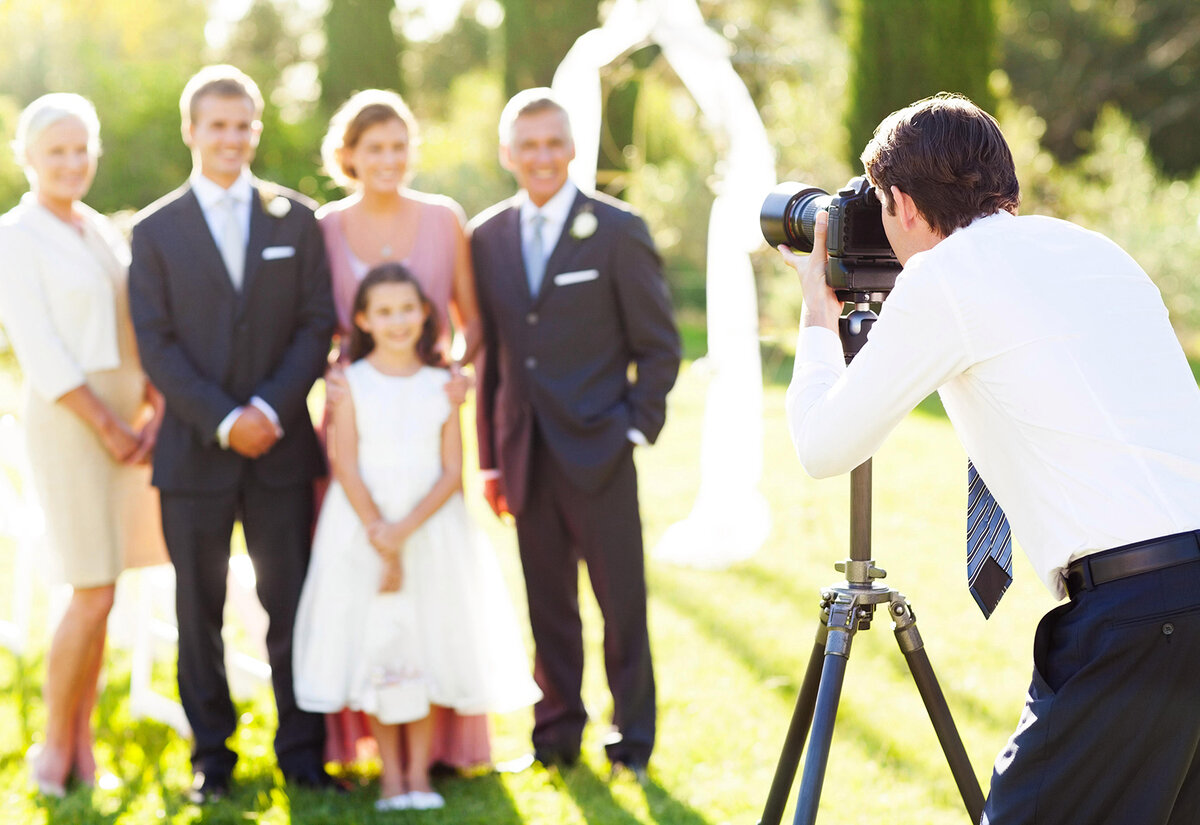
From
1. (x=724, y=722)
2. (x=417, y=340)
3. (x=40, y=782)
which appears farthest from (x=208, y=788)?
(x=724, y=722)

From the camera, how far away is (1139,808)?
2023 mm

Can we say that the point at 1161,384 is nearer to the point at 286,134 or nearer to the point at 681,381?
the point at 681,381

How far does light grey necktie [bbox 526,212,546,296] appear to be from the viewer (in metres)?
4.20

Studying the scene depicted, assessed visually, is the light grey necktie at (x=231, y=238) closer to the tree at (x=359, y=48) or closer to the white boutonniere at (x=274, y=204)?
the white boutonniere at (x=274, y=204)

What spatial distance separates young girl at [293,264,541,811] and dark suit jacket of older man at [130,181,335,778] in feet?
0.42

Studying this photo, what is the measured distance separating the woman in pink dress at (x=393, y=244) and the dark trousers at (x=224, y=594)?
Answer: 0.18 m

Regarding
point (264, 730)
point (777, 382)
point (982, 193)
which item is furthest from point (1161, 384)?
point (777, 382)

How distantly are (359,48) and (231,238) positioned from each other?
16.8m

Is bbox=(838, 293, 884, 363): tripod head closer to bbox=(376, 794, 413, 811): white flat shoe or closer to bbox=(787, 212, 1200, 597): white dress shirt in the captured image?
bbox=(787, 212, 1200, 597): white dress shirt

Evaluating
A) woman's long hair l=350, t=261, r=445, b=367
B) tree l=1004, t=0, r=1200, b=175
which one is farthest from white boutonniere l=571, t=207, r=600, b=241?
tree l=1004, t=0, r=1200, b=175

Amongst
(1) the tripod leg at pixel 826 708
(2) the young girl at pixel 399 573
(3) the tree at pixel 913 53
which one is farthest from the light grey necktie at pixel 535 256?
(3) the tree at pixel 913 53

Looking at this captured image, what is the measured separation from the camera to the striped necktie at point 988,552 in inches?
94.2

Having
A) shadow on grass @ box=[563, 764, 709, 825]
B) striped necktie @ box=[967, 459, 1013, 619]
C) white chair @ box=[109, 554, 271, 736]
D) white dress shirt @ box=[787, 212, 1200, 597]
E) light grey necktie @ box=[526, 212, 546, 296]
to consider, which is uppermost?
light grey necktie @ box=[526, 212, 546, 296]

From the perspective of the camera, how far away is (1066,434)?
6.75ft
